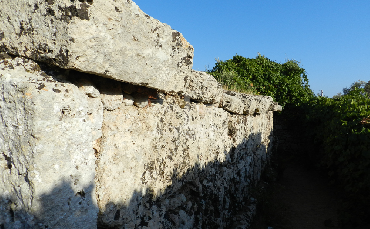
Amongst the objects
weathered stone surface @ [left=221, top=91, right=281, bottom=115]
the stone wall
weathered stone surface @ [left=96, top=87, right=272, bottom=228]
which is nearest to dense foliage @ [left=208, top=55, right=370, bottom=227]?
weathered stone surface @ [left=221, top=91, right=281, bottom=115]

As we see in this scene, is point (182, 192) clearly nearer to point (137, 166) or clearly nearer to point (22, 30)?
point (137, 166)

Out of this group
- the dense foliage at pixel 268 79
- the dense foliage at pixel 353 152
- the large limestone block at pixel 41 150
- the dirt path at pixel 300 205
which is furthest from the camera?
the dense foliage at pixel 268 79

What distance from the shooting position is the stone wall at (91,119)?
51.6 inches

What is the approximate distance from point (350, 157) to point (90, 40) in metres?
4.92

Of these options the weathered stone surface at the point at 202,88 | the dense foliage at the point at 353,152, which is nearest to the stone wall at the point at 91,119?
the weathered stone surface at the point at 202,88

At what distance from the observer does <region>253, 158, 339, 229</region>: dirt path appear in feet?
15.8

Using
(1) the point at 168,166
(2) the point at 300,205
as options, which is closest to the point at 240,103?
(1) the point at 168,166

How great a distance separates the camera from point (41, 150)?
1.29 m

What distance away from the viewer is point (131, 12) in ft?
→ 5.46

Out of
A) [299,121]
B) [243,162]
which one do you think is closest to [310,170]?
[299,121]

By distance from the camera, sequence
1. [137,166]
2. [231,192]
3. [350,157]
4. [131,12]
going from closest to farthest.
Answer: [131,12] → [137,166] → [231,192] → [350,157]

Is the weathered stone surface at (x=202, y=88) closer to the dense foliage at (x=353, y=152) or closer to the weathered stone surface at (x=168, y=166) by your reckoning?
the weathered stone surface at (x=168, y=166)

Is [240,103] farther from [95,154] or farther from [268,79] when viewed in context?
[268,79]

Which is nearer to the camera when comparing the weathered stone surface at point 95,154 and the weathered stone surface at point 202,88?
the weathered stone surface at point 95,154
